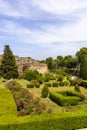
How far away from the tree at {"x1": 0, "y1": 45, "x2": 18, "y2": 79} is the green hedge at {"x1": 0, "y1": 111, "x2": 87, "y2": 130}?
3883 centimetres

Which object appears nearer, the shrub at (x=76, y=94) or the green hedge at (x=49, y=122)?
the green hedge at (x=49, y=122)

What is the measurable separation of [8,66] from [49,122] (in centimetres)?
3970

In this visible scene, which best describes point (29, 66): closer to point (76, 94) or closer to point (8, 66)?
point (8, 66)

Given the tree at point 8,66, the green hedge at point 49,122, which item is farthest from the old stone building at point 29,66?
the green hedge at point 49,122

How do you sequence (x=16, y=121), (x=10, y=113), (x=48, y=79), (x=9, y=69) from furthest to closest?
(x=9, y=69) < (x=48, y=79) < (x=10, y=113) < (x=16, y=121)

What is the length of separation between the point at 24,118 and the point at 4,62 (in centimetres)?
4054

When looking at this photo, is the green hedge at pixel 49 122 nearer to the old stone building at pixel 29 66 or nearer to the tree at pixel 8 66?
the tree at pixel 8 66

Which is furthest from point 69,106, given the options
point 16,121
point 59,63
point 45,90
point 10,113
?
point 59,63

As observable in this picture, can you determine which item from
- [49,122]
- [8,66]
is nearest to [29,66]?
[8,66]

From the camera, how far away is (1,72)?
171ft

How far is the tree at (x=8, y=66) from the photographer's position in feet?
170

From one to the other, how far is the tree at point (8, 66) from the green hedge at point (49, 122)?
127 ft

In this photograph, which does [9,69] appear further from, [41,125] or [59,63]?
[59,63]

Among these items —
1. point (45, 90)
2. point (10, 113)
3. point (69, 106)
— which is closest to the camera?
point (10, 113)
